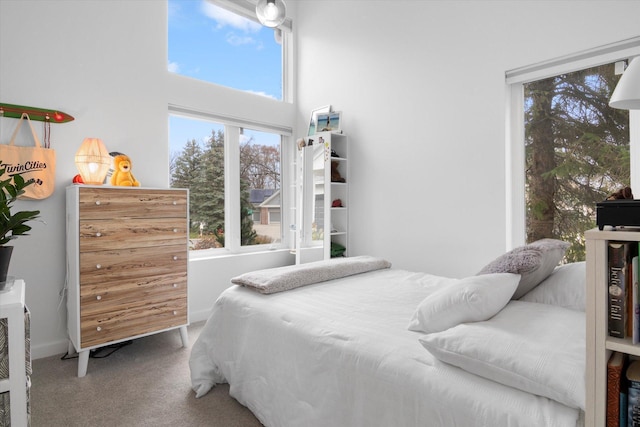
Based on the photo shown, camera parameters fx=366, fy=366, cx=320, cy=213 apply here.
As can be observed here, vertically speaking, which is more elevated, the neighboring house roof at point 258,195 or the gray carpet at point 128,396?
the neighboring house roof at point 258,195

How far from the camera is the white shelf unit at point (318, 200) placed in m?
3.69

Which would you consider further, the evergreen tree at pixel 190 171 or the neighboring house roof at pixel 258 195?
the neighboring house roof at pixel 258 195

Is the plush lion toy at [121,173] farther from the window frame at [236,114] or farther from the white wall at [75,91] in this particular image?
the window frame at [236,114]

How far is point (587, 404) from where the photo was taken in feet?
2.89

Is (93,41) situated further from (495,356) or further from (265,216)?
(495,356)

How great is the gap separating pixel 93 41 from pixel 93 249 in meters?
1.65

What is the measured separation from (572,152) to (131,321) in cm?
319

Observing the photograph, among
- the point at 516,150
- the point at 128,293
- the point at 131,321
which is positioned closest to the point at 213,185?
the point at 128,293

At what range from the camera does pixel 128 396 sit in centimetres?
205

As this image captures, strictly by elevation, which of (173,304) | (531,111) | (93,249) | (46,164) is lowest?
(173,304)

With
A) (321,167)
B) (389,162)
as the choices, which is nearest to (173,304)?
(321,167)

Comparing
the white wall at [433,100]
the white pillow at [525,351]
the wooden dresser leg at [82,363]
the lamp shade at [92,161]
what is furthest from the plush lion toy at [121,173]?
the white pillow at [525,351]

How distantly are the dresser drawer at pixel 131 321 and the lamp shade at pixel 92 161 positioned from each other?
92 centimetres

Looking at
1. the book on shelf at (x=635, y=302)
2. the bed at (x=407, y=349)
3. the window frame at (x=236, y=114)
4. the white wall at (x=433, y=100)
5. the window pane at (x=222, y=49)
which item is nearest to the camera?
the book on shelf at (x=635, y=302)
